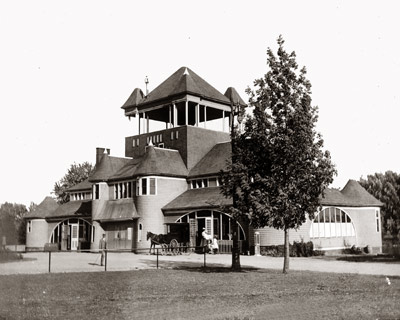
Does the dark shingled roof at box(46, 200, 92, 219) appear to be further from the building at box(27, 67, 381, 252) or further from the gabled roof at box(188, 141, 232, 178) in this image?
the gabled roof at box(188, 141, 232, 178)

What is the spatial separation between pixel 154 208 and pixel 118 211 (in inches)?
152

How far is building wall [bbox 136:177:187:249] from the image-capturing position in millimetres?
43688

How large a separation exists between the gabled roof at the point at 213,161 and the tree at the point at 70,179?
132 feet

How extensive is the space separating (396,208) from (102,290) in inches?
2290

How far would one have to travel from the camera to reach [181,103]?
52.1 metres

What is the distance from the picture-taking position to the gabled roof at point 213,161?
44612 mm

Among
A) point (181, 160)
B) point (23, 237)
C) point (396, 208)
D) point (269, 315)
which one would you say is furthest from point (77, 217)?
point (269, 315)

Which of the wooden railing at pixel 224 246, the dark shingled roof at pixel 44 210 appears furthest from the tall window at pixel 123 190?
the dark shingled roof at pixel 44 210

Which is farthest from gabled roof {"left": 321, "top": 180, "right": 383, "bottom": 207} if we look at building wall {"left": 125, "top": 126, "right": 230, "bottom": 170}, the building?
building wall {"left": 125, "top": 126, "right": 230, "bottom": 170}

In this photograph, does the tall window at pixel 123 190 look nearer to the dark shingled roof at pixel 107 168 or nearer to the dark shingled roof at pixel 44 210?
the dark shingled roof at pixel 107 168

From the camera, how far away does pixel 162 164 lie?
46.2m

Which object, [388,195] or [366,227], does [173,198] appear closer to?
[366,227]

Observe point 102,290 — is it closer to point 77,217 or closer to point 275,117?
point 275,117

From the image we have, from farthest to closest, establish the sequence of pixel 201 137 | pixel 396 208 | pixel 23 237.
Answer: pixel 23 237 < pixel 396 208 < pixel 201 137
